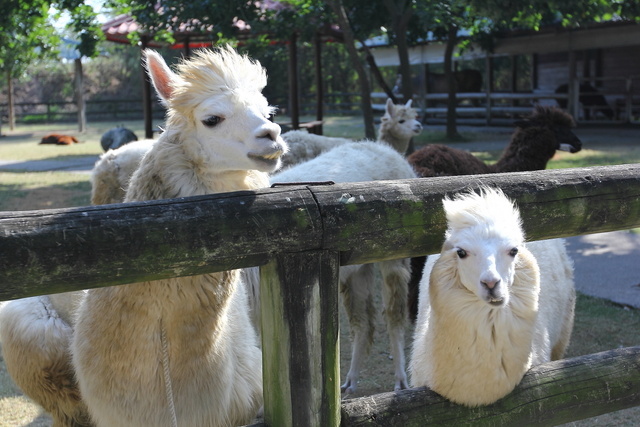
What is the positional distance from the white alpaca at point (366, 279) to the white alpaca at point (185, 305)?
2.14 meters

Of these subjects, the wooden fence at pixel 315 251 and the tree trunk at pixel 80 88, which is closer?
the wooden fence at pixel 315 251

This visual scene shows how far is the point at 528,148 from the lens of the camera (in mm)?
7539

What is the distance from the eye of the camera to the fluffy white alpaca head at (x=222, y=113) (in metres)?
2.58

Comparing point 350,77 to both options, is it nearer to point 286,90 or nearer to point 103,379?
point 286,90

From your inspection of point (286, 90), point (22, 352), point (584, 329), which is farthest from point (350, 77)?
point (22, 352)

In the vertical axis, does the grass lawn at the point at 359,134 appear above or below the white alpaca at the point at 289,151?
below

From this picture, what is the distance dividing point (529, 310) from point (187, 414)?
52.2 inches

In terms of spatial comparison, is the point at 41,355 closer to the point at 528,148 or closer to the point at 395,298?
the point at 395,298

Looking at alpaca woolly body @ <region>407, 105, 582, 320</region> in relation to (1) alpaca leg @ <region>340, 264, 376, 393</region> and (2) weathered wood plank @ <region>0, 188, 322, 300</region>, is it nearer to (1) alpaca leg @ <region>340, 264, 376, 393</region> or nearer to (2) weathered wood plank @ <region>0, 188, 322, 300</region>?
(1) alpaca leg @ <region>340, 264, 376, 393</region>

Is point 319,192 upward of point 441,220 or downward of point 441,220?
upward

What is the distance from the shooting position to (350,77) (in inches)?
1609

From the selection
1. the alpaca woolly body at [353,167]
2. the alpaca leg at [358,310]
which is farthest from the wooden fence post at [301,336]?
the alpaca leg at [358,310]

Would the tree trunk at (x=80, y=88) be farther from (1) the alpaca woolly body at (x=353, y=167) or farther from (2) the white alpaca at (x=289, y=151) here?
(1) the alpaca woolly body at (x=353, y=167)

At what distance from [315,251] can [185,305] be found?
0.72 meters
